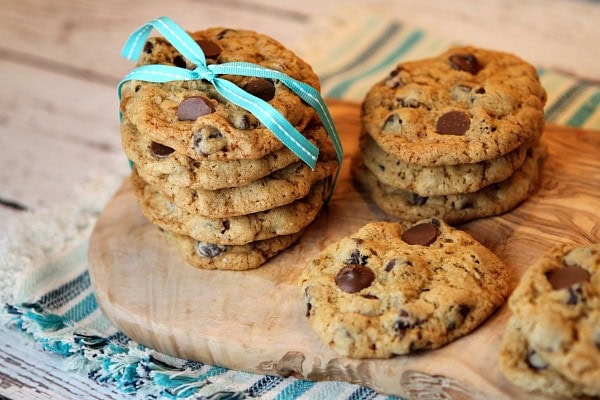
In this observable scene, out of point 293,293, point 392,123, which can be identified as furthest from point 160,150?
point 392,123

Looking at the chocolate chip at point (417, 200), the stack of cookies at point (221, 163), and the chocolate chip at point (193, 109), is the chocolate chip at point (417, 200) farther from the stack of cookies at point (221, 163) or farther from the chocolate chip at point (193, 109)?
the chocolate chip at point (193, 109)

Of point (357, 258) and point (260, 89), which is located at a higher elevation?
point (260, 89)

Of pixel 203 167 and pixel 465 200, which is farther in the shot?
pixel 465 200

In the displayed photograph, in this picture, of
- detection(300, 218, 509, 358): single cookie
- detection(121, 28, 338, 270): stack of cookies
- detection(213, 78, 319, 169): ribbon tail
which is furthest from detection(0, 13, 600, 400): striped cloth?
detection(213, 78, 319, 169): ribbon tail

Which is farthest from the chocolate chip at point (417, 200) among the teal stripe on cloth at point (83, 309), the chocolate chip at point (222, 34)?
the teal stripe on cloth at point (83, 309)

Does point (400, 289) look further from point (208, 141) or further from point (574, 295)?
point (208, 141)

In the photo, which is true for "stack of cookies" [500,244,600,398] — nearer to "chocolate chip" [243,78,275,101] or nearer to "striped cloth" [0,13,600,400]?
"striped cloth" [0,13,600,400]

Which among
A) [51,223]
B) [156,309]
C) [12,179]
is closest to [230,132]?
[156,309]
